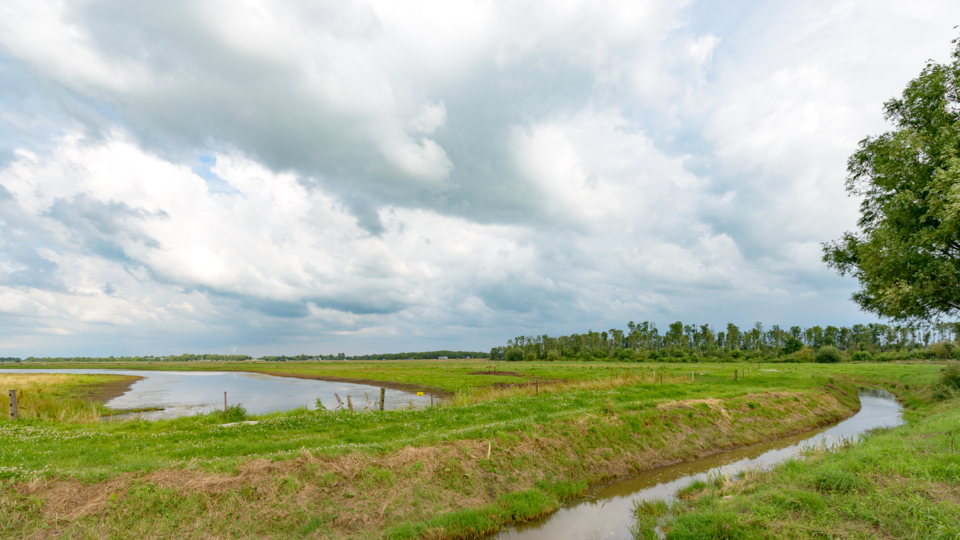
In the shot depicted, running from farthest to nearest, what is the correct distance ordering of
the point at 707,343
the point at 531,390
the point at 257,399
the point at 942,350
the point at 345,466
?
the point at 707,343 < the point at 942,350 < the point at 257,399 < the point at 531,390 < the point at 345,466

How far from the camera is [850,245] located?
29656 mm

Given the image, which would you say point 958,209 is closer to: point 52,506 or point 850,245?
point 850,245

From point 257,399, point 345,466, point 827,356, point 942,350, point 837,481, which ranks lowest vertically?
point 827,356

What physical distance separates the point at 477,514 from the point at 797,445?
19.8 m

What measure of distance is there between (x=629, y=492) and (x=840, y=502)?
7.51m

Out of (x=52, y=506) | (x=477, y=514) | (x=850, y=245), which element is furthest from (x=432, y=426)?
(x=850, y=245)

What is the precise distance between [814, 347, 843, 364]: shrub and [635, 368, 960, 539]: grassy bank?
11200cm

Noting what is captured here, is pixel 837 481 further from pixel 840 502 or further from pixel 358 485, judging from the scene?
pixel 358 485

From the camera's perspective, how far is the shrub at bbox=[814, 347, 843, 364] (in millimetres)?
100125

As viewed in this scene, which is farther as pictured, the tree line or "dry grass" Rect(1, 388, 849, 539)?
the tree line

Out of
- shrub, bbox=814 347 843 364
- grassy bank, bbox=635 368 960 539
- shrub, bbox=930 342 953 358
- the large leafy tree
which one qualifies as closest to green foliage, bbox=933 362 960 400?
the large leafy tree

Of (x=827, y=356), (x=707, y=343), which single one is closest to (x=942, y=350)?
(x=827, y=356)

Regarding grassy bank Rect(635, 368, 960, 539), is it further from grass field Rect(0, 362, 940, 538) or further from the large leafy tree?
the large leafy tree

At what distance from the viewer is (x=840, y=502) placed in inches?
376
